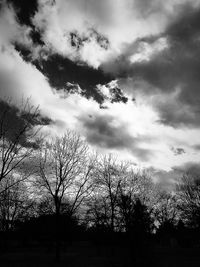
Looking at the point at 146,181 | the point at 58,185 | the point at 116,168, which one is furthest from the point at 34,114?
the point at 146,181

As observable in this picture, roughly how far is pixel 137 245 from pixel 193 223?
32.8 metres

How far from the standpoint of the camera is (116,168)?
3194 centimetres

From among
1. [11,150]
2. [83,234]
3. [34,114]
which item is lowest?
[83,234]

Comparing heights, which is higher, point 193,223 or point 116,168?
point 116,168

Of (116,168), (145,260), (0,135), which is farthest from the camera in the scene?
(116,168)

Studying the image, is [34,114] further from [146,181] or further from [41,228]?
[41,228]

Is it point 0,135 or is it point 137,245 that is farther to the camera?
point 137,245

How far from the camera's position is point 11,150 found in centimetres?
1061

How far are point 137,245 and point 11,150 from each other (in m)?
8.51

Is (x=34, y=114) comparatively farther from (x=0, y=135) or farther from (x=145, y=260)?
(x=145, y=260)

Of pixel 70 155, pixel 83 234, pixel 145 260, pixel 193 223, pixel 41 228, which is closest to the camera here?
pixel 145 260

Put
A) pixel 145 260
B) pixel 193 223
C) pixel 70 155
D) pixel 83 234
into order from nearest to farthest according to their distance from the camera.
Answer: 1. pixel 145 260
2. pixel 70 155
3. pixel 193 223
4. pixel 83 234

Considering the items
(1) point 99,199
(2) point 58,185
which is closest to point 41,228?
(1) point 99,199

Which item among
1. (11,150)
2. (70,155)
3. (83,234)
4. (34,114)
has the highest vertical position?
(70,155)
